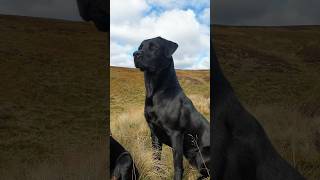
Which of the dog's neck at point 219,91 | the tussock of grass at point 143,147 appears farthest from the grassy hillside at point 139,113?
the dog's neck at point 219,91

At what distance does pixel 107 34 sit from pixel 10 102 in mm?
1042

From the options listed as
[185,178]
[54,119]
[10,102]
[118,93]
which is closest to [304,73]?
[185,178]

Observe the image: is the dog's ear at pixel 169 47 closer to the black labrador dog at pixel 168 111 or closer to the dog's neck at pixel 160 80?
the black labrador dog at pixel 168 111

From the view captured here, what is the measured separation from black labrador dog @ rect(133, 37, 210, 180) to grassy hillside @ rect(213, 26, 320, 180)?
2.66 ft

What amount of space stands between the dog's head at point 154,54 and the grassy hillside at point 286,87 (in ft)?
2.78

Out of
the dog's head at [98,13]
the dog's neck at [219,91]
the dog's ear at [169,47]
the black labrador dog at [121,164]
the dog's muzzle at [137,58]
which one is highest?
the dog's head at [98,13]

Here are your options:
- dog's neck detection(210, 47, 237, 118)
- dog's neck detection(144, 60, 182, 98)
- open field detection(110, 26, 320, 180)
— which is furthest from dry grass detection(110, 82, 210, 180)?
open field detection(110, 26, 320, 180)

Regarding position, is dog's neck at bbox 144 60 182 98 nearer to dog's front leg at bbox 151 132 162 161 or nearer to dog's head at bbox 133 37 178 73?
dog's head at bbox 133 37 178 73

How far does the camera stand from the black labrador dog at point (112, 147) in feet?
11.8

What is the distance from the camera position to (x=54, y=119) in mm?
3238

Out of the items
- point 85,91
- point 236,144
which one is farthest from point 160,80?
point 236,144

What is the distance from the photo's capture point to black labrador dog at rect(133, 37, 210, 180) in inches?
156

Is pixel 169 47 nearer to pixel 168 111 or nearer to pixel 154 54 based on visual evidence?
pixel 154 54

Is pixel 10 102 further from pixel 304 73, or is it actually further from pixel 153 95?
pixel 304 73
